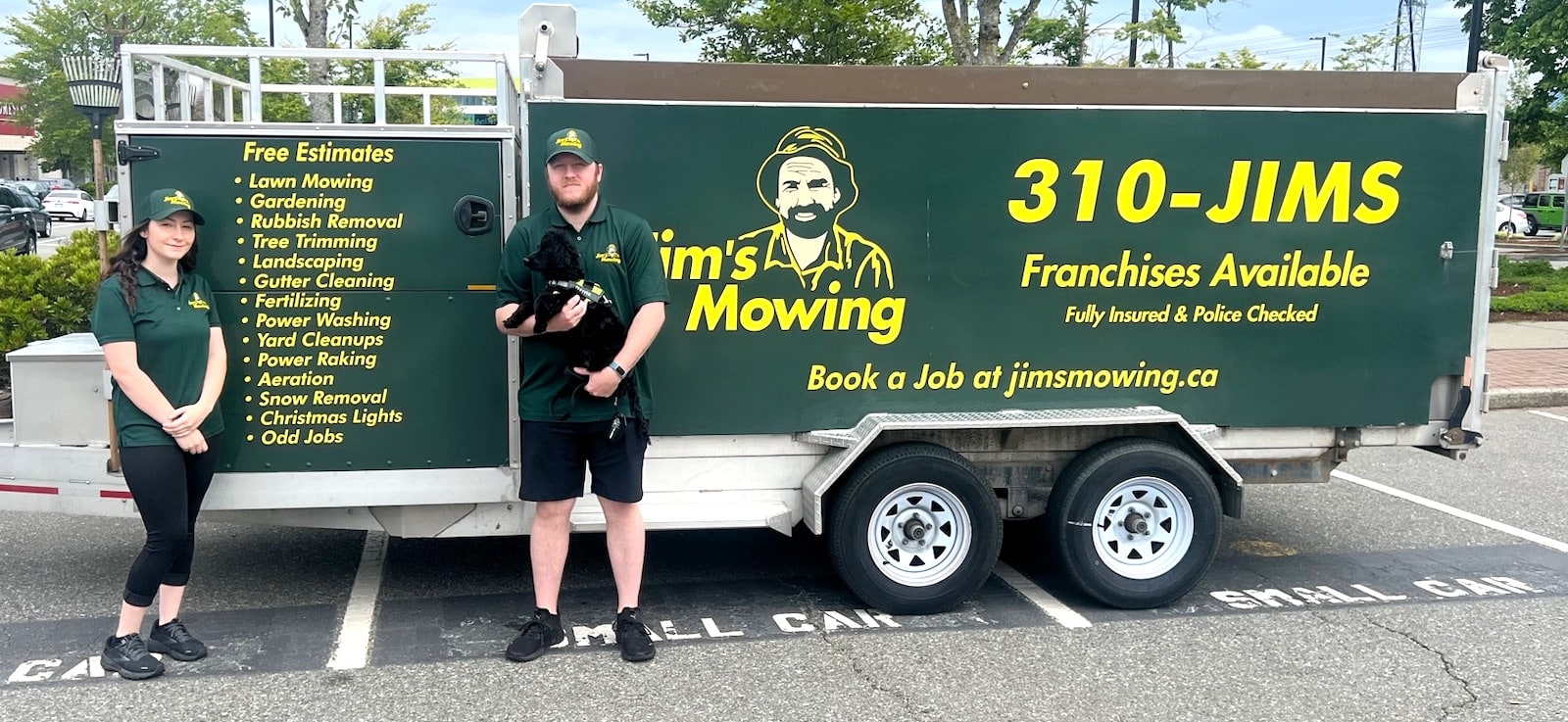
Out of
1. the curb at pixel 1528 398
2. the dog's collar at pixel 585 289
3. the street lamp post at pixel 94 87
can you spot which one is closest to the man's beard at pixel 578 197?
the dog's collar at pixel 585 289

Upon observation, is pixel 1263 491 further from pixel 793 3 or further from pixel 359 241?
pixel 793 3

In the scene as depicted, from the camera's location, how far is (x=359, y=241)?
4.55 m

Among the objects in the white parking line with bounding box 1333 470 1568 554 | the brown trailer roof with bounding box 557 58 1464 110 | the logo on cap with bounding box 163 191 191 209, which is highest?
the brown trailer roof with bounding box 557 58 1464 110

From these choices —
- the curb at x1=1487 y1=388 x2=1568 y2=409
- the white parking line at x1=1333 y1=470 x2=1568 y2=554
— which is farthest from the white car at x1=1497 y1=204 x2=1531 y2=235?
the white parking line at x1=1333 y1=470 x2=1568 y2=554

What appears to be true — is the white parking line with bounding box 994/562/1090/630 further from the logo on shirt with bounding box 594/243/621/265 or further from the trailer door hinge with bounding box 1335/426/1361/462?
the logo on shirt with bounding box 594/243/621/265

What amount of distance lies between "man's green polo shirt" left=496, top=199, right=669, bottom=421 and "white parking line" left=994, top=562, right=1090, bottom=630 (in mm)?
2046

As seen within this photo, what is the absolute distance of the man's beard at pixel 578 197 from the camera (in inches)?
164

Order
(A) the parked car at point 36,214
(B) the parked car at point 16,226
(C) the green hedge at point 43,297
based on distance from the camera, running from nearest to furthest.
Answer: (C) the green hedge at point 43,297
(B) the parked car at point 16,226
(A) the parked car at point 36,214

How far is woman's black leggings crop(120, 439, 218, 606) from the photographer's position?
13.5ft

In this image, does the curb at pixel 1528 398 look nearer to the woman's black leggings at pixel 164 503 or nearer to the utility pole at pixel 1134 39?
the utility pole at pixel 1134 39

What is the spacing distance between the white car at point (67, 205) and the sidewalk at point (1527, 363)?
38179 mm

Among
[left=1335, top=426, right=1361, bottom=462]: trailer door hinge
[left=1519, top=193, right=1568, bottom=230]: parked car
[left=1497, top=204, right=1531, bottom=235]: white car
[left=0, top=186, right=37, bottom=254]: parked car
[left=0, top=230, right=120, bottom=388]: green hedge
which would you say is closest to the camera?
[left=1335, top=426, right=1361, bottom=462]: trailer door hinge

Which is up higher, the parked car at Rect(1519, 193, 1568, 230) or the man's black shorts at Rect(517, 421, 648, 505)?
the parked car at Rect(1519, 193, 1568, 230)

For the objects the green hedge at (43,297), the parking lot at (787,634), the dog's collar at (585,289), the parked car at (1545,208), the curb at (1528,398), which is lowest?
the parking lot at (787,634)
